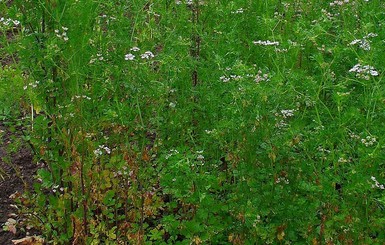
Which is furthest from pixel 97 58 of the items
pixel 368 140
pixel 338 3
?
pixel 338 3

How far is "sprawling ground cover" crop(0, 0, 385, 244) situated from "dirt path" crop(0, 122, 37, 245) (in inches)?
8.9

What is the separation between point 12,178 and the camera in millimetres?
5203

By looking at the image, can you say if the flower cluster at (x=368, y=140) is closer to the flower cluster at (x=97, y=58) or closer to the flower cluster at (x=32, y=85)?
the flower cluster at (x=97, y=58)

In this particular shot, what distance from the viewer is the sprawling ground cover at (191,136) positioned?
3893 millimetres

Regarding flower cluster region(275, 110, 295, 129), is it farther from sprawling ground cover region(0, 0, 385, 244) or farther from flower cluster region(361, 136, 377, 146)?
flower cluster region(361, 136, 377, 146)

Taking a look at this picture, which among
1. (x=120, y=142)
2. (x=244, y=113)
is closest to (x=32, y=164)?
(x=120, y=142)

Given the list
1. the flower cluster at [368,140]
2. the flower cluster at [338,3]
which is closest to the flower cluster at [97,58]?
the flower cluster at [368,140]

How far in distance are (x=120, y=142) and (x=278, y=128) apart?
1250 millimetres

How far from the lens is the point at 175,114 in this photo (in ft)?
15.0

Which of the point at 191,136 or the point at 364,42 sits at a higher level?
the point at 364,42

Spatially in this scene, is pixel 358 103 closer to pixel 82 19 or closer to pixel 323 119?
pixel 323 119

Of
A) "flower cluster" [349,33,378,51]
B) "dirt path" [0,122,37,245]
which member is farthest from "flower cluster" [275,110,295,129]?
"dirt path" [0,122,37,245]

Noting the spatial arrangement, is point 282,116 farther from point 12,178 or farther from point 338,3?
point 12,178

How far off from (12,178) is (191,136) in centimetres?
174
